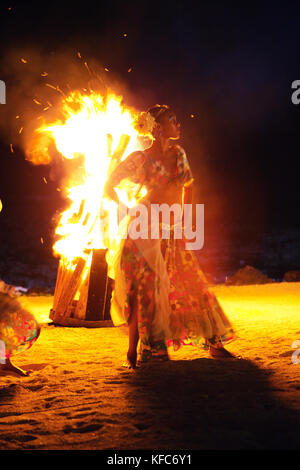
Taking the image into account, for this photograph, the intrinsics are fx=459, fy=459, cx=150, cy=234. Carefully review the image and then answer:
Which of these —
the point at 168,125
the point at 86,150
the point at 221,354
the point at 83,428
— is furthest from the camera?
the point at 86,150

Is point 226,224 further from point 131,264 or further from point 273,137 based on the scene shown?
point 131,264

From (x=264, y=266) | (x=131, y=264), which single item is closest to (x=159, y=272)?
(x=131, y=264)

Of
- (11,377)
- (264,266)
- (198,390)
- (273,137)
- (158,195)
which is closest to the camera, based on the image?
(198,390)

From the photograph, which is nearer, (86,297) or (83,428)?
(83,428)

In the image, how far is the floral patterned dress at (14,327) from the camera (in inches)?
135

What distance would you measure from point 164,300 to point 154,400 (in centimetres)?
106

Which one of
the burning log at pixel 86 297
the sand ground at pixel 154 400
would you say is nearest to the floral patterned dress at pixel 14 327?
the sand ground at pixel 154 400

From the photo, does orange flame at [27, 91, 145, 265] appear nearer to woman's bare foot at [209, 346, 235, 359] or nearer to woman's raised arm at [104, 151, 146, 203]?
woman's raised arm at [104, 151, 146, 203]

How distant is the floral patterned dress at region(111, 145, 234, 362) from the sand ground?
0.27m

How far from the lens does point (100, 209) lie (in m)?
6.48

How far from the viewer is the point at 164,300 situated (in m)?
3.93

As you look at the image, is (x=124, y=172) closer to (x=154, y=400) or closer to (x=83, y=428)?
(x=154, y=400)

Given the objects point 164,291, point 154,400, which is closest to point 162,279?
point 164,291

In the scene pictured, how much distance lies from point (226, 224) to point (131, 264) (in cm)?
3221
